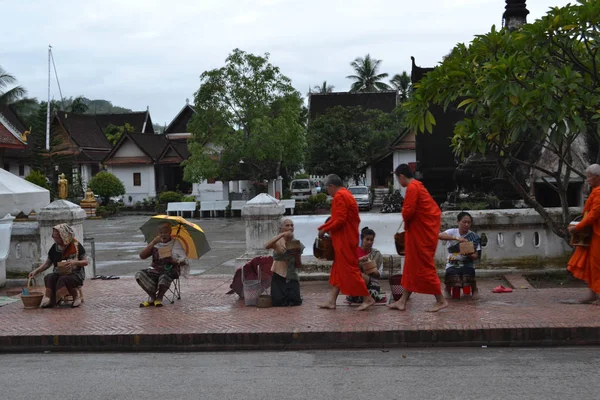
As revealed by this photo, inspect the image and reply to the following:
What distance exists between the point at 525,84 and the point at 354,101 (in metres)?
49.4

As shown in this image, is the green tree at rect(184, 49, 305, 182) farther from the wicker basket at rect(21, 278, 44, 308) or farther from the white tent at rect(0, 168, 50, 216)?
the wicker basket at rect(21, 278, 44, 308)

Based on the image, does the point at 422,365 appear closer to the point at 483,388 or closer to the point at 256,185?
the point at 483,388

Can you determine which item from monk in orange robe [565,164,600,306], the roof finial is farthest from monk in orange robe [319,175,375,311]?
the roof finial

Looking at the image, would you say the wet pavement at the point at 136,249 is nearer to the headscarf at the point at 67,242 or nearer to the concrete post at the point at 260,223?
the concrete post at the point at 260,223

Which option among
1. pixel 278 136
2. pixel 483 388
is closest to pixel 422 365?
pixel 483 388

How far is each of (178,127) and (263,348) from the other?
163ft

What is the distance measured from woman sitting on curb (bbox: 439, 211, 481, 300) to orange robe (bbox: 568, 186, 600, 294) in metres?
1.19

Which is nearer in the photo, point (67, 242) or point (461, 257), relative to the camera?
point (461, 257)

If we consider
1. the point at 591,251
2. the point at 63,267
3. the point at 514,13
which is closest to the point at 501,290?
the point at 591,251

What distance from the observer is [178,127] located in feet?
183

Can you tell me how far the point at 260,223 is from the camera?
11.1 metres

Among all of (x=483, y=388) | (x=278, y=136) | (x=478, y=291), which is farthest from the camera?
(x=278, y=136)

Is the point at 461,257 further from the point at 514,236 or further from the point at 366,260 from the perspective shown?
the point at 514,236

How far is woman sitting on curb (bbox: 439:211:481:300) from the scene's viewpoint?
8.80 metres
